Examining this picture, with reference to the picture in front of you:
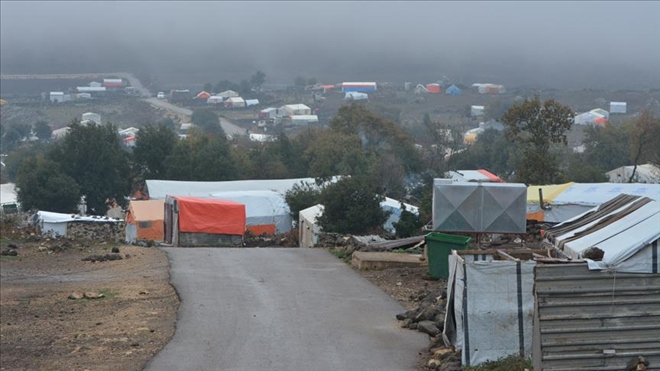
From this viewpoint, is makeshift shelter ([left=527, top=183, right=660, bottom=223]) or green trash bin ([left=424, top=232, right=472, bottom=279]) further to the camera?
makeshift shelter ([left=527, top=183, right=660, bottom=223])

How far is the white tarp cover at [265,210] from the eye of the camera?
42844mm

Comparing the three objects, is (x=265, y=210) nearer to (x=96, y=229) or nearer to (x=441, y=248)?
(x=96, y=229)

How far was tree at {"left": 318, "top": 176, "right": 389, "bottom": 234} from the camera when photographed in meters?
32.8

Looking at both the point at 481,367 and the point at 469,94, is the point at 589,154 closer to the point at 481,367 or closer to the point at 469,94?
the point at 481,367

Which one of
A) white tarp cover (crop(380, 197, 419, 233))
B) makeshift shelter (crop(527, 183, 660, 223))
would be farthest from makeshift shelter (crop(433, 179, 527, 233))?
white tarp cover (crop(380, 197, 419, 233))

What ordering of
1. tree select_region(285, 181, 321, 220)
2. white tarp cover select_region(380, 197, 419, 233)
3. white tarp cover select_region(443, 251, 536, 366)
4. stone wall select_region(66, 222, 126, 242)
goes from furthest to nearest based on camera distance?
tree select_region(285, 181, 321, 220), stone wall select_region(66, 222, 126, 242), white tarp cover select_region(380, 197, 419, 233), white tarp cover select_region(443, 251, 536, 366)

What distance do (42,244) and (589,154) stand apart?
51785 mm

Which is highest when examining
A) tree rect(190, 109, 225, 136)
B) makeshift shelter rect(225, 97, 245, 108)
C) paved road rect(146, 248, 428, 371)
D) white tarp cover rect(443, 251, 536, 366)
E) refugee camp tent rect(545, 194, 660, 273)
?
refugee camp tent rect(545, 194, 660, 273)

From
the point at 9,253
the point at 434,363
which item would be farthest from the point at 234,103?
the point at 434,363

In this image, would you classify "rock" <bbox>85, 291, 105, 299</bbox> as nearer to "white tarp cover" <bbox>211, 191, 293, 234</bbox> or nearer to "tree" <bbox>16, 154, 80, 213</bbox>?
"white tarp cover" <bbox>211, 191, 293, 234</bbox>

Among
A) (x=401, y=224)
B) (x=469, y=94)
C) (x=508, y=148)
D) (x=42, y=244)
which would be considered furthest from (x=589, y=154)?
(x=469, y=94)

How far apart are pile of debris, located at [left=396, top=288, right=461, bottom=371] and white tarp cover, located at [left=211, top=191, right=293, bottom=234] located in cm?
2636

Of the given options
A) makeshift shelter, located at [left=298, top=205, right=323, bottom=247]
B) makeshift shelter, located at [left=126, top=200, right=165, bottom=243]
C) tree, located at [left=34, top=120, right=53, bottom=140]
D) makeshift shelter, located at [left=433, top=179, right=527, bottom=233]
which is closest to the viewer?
makeshift shelter, located at [left=433, top=179, right=527, bottom=233]

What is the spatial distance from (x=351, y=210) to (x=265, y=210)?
11.0 meters
